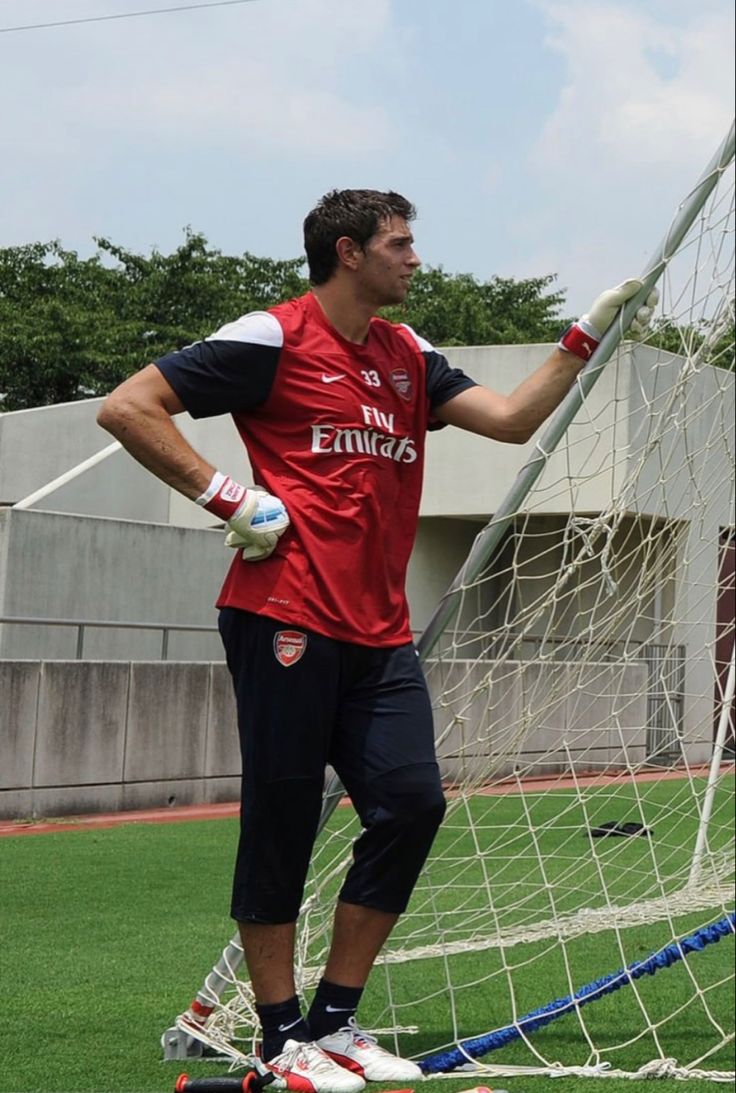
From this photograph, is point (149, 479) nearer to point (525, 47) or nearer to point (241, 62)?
point (241, 62)

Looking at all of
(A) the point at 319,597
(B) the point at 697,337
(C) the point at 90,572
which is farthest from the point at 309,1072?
(B) the point at 697,337

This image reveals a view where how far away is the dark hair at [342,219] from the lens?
3910mm

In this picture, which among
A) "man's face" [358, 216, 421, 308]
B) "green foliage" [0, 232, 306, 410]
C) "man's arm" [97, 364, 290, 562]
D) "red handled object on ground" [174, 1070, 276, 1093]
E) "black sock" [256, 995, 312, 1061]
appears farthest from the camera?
"green foliage" [0, 232, 306, 410]

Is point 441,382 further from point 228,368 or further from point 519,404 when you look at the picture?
point 228,368

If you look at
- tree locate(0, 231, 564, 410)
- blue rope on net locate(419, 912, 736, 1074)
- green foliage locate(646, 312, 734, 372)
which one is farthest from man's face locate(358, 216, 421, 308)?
blue rope on net locate(419, 912, 736, 1074)

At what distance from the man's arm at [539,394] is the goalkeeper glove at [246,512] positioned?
2.21ft

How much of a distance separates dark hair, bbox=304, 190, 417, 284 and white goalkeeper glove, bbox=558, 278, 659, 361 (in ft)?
1.69

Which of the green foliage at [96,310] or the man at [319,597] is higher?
the green foliage at [96,310]

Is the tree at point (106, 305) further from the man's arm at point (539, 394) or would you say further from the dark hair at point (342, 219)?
Answer: the man's arm at point (539, 394)

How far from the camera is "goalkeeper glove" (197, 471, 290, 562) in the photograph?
3.67 meters

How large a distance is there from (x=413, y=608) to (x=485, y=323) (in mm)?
3005

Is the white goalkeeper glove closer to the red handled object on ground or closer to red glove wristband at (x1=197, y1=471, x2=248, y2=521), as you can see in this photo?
red glove wristband at (x1=197, y1=471, x2=248, y2=521)

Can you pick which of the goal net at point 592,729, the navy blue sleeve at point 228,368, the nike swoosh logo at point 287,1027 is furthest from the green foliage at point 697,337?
the nike swoosh logo at point 287,1027

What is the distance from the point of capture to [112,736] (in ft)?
27.7
